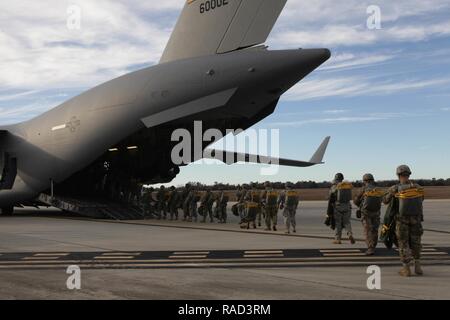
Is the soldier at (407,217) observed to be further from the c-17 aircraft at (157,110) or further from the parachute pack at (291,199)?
the c-17 aircraft at (157,110)

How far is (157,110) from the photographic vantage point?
16891 mm

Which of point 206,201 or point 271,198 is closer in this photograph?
point 271,198

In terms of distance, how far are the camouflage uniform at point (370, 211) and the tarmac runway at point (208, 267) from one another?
12.1 inches

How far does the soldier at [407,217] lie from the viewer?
7.16 metres

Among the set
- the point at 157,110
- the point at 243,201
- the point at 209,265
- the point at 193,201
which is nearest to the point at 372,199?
the point at 209,265

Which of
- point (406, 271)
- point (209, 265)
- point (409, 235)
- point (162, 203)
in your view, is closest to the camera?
point (406, 271)

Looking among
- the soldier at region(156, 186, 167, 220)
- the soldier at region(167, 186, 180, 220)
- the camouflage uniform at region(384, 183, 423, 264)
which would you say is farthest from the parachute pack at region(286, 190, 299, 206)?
the soldier at region(156, 186, 167, 220)

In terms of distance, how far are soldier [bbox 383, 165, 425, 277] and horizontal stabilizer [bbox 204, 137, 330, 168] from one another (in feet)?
52.6

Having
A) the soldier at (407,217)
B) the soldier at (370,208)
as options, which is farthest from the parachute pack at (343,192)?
the soldier at (407,217)

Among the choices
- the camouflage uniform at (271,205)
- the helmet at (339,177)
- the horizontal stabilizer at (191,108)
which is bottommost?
the camouflage uniform at (271,205)

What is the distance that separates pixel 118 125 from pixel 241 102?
4604 mm

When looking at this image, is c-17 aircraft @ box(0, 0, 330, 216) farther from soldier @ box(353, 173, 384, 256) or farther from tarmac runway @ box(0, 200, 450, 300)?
soldier @ box(353, 173, 384, 256)

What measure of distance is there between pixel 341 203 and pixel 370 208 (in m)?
1.56

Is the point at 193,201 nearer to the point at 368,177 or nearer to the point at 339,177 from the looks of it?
the point at 339,177
